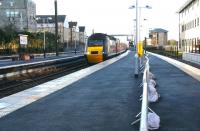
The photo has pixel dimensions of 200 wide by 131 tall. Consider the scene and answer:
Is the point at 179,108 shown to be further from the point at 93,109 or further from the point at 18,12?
the point at 18,12

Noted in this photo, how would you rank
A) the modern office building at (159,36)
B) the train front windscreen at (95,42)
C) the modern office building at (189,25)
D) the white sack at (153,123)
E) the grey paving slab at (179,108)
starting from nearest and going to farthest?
the white sack at (153,123), the grey paving slab at (179,108), the train front windscreen at (95,42), the modern office building at (189,25), the modern office building at (159,36)

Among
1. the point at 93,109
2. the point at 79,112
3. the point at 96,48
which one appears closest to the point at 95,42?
the point at 96,48

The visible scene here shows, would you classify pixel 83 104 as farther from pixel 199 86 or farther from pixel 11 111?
pixel 199 86

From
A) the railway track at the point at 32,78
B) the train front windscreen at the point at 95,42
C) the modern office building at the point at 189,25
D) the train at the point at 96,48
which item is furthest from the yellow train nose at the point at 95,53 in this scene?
the modern office building at the point at 189,25

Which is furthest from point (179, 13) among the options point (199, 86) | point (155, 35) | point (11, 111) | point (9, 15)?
point (11, 111)

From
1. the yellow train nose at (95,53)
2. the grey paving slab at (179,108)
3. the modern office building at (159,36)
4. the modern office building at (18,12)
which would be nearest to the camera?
the grey paving slab at (179,108)

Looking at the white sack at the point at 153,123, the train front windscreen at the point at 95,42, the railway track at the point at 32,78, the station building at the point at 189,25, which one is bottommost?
the railway track at the point at 32,78

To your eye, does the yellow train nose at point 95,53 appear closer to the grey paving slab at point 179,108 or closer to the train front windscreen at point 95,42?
the train front windscreen at point 95,42

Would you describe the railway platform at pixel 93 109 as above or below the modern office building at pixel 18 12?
below

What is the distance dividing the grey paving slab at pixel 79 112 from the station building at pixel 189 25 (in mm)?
44167

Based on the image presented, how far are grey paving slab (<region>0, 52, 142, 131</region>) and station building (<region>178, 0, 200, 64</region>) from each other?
44.2m

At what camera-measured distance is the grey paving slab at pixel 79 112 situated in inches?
349

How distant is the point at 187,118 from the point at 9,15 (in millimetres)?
110407

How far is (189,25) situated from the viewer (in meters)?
76.3
